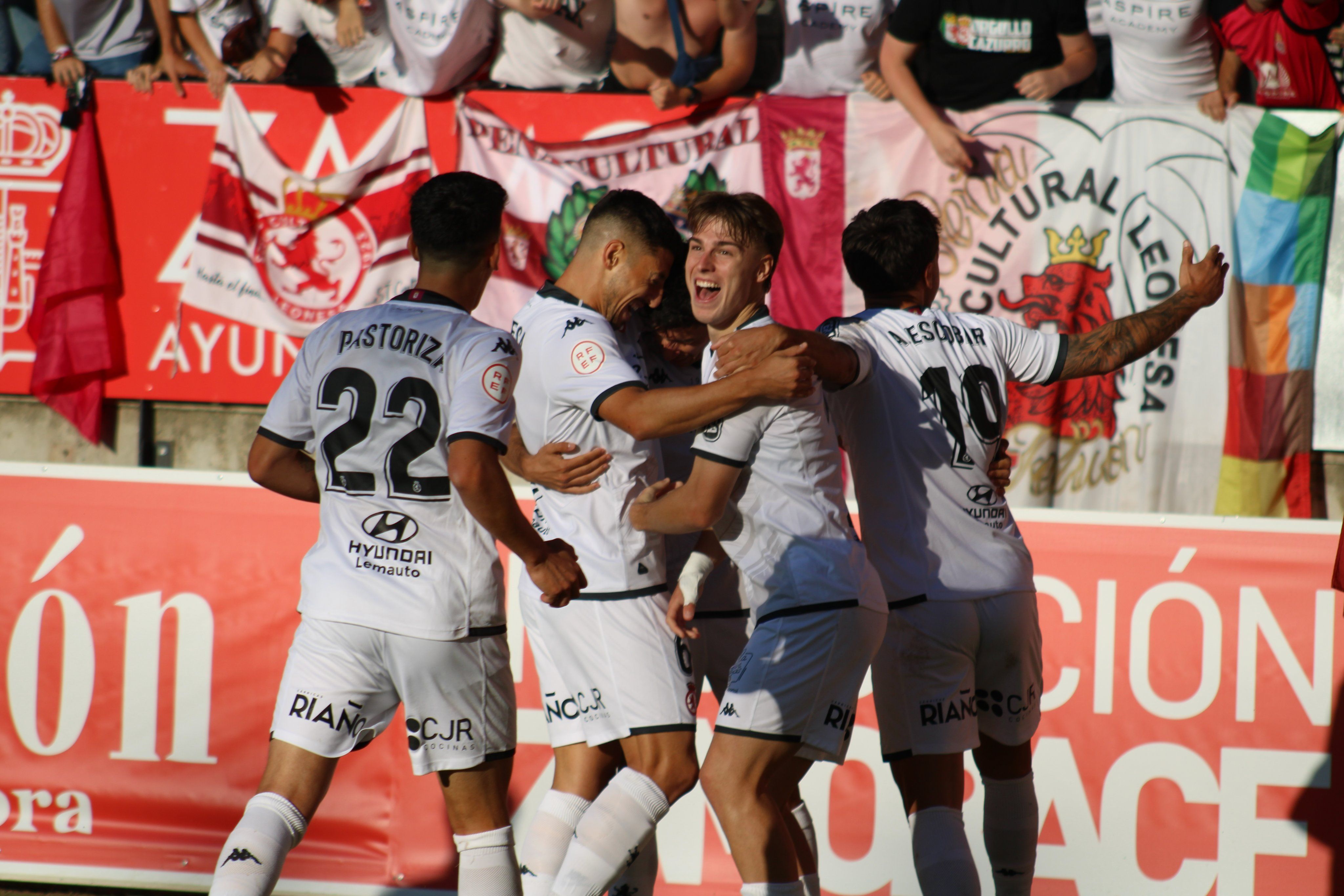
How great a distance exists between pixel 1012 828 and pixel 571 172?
4537 millimetres

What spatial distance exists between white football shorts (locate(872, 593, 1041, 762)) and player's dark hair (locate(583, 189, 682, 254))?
138 centimetres

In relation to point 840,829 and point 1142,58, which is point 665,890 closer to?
point 840,829

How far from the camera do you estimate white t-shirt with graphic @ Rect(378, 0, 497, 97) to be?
6.76 metres

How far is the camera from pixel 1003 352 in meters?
3.65

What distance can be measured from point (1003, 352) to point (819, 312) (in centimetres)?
306

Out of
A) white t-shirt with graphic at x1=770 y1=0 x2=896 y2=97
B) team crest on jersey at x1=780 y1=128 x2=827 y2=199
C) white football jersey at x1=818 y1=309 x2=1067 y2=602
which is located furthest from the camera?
white t-shirt with graphic at x1=770 y1=0 x2=896 y2=97

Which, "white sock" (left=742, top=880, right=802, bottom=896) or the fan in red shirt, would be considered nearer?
"white sock" (left=742, top=880, right=802, bottom=896)

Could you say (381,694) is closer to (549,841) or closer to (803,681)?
(549,841)

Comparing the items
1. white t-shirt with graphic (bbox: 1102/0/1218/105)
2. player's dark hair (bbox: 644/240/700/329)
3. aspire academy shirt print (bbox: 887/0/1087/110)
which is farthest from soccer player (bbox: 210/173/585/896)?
white t-shirt with graphic (bbox: 1102/0/1218/105)

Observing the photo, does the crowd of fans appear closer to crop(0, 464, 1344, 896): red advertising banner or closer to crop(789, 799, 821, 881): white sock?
crop(0, 464, 1344, 896): red advertising banner

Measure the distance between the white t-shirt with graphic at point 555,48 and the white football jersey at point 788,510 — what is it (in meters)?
4.26

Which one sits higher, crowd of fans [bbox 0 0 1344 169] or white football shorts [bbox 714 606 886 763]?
crowd of fans [bbox 0 0 1344 169]

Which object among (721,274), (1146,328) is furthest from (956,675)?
(721,274)

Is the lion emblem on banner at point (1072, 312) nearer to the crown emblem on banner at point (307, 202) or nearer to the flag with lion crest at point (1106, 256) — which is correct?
the flag with lion crest at point (1106, 256)
